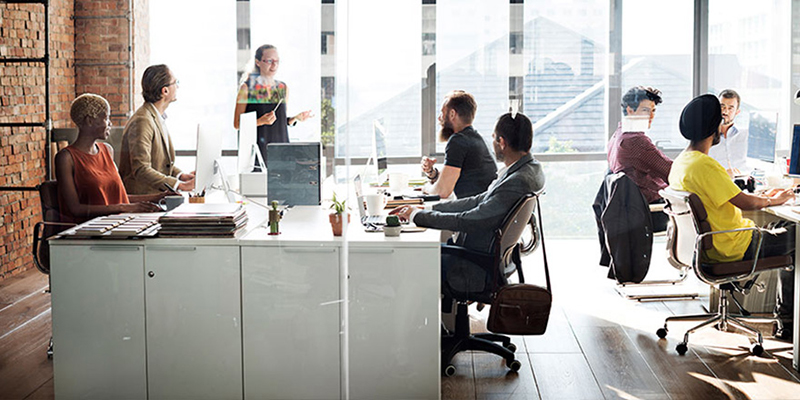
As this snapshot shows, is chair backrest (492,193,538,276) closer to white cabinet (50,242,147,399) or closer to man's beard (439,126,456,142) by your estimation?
man's beard (439,126,456,142)

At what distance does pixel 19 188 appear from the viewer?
3.23 m

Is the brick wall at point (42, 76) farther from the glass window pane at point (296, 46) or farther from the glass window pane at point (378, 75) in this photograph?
the glass window pane at point (378, 75)

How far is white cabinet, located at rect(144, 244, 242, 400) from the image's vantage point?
3107 millimetres

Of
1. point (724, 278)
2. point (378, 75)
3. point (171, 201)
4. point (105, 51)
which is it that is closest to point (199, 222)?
point (171, 201)

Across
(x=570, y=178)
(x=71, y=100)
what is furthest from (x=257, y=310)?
(x=570, y=178)

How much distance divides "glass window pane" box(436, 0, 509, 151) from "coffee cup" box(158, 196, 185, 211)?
1.14 metres

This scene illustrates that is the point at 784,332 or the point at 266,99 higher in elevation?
the point at 266,99

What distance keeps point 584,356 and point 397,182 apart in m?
1.22

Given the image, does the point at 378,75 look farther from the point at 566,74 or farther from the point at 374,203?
the point at 566,74

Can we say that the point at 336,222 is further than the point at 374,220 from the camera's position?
No

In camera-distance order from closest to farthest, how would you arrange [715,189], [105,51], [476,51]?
[105,51], [476,51], [715,189]

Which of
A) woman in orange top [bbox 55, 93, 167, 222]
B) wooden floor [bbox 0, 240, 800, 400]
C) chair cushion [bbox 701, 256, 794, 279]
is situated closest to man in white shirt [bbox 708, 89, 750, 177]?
chair cushion [bbox 701, 256, 794, 279]

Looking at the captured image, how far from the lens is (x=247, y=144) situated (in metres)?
3.06

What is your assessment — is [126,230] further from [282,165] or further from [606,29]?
[606,29]
